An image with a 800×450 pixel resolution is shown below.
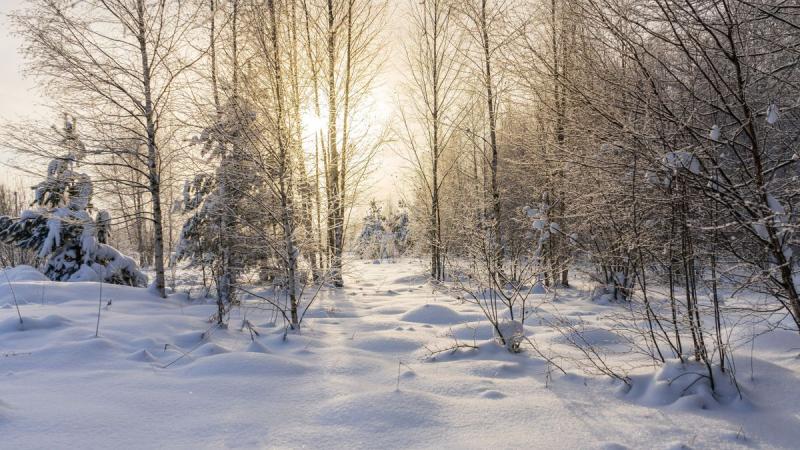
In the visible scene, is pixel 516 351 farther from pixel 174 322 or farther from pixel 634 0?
pixel 174 322

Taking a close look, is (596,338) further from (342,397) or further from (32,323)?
(32,323)

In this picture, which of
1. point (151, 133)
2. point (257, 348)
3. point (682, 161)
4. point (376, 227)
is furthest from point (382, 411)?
point (376, 227)

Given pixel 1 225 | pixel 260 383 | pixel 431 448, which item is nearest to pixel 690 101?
pixel 431 448

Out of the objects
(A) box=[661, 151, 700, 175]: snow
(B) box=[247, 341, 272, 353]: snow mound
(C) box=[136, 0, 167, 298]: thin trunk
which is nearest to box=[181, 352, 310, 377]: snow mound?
(B) box=[247, 341, 272, 353]: snow mound

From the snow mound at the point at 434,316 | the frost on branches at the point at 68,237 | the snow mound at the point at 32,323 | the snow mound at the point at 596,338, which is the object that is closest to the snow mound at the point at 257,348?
the snow mound at the point at 32,323

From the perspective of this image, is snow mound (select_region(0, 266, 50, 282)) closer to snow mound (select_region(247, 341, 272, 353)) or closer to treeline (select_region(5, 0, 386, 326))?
treeline (select_region(5, 0, 386, 326))

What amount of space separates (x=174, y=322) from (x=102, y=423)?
10.4ft

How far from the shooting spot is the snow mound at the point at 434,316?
5684 millimetres

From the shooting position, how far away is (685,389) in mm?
2896

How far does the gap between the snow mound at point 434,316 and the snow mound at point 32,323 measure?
384 cm

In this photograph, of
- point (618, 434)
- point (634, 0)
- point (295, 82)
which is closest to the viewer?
point (618, 434)

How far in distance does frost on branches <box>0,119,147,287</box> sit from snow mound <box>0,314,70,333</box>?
4.75 meters

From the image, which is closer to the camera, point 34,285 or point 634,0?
point 634,0

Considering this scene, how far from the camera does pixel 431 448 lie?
225 centimetres
